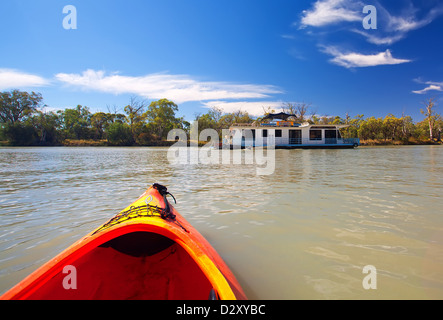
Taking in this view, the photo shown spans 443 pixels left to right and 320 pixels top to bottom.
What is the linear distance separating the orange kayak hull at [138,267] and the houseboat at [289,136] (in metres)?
22.1

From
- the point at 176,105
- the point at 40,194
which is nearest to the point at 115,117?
the point at 176,105

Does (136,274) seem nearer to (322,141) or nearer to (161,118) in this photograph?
(322,141)

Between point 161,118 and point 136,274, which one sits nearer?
point 136,274

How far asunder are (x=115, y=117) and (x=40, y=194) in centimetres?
4938

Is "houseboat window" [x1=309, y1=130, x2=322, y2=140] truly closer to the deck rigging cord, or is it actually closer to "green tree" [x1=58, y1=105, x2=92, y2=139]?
the deck rigging cord

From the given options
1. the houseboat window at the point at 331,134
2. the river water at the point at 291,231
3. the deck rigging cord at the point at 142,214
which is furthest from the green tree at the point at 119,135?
the deck rigging cord at the point at 142,214

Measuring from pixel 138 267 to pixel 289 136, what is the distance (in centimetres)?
2476

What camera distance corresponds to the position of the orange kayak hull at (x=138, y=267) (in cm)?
132

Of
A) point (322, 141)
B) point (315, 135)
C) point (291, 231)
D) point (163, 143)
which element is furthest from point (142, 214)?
point (163, 143)

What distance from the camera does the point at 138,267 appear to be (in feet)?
7.20

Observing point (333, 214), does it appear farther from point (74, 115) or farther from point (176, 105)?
point (74, 115)

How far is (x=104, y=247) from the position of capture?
227cm

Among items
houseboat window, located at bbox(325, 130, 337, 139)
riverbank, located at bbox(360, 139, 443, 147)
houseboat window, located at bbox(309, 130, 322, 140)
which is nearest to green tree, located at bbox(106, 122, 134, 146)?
houseboat window, located at bbox(309, 130, 322, 140)

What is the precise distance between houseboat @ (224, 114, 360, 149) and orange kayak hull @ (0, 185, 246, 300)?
72.6 feet
